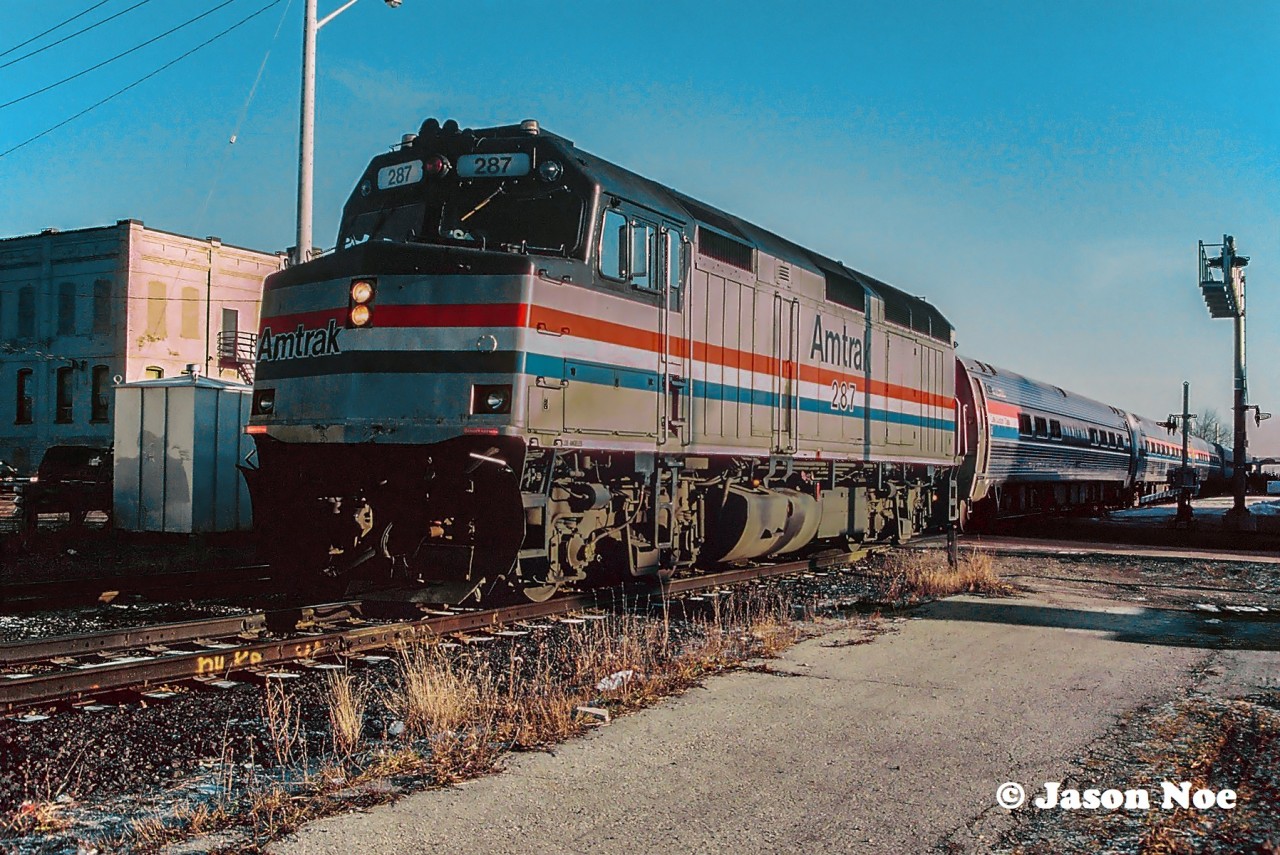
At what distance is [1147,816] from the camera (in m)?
4.70

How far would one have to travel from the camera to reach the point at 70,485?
18344mm

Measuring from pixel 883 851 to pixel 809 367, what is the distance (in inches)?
400

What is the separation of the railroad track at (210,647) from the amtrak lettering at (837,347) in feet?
18.7

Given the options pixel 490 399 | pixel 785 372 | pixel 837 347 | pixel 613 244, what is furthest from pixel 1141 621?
pixel 490 399

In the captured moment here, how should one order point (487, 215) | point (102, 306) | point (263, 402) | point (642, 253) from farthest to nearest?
point (102, 306)
point (642, 253)
point (263, 402)
point (487, 215)

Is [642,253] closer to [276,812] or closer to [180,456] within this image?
[276,812]

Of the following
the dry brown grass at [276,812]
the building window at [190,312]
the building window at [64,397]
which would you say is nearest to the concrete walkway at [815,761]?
the dry brown grass at [276,812]

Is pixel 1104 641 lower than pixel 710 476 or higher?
lower

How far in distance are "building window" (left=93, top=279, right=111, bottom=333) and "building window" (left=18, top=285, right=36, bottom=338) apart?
3642mm

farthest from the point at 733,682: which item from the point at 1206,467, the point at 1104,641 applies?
the point at 1206,467

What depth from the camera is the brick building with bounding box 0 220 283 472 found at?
1539 inches

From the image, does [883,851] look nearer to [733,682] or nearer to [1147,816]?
[1147,816]

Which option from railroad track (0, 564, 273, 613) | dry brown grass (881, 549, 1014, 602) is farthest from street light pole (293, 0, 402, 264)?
dry brown grass (881, 549, 1014, 602)

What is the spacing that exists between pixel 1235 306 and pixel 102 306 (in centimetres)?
3719
